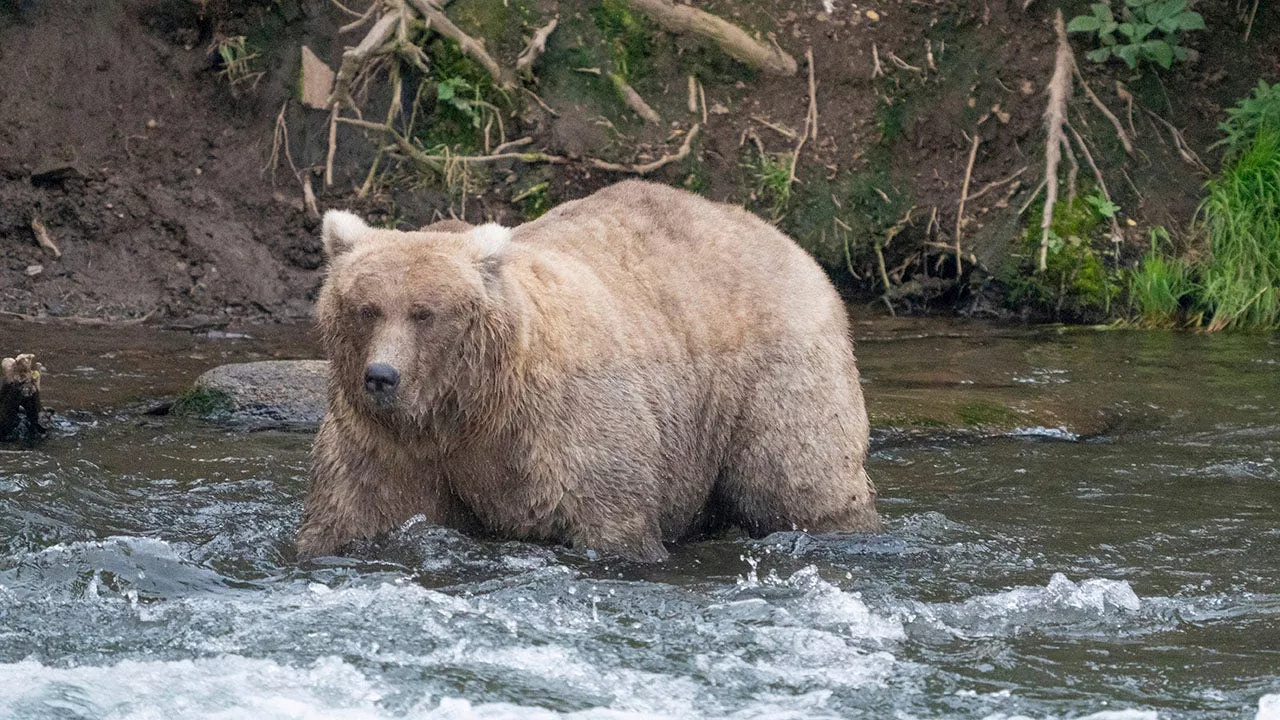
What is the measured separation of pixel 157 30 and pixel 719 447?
7338 millimetres

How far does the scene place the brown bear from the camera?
18.7 ft

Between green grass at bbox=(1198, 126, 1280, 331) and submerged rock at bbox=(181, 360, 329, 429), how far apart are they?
21.1 feet

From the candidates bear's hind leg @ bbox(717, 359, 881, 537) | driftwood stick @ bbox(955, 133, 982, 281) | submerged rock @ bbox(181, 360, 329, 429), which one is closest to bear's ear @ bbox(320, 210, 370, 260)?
bear's hind leg @ bbox(717, 359, 881, 537)

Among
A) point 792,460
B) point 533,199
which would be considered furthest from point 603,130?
point 792,460

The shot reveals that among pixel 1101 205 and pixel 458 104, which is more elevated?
pixel 458 104

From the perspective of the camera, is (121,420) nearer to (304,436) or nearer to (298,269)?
(304,436)

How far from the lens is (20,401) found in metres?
8.12

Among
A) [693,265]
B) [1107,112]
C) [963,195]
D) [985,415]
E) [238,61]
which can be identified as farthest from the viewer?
[1107,112]

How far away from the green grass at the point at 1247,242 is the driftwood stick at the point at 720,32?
3.30 metres

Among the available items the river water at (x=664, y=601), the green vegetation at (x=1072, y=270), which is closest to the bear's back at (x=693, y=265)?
the river water at (x=664, y=601)

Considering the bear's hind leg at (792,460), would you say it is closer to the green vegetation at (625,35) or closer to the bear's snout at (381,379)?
the bear's snout at (381,379)

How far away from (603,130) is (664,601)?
273 inches

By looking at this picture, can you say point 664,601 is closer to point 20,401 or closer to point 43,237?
point 20,401

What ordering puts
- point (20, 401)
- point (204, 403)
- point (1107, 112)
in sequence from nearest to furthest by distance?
point (20, 401)
point (204, 403)
point (1107, 112)
